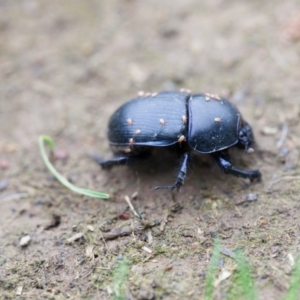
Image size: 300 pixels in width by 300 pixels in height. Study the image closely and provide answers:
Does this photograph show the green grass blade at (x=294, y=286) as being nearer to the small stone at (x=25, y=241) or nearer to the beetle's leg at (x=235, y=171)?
the beetle's leg at (x=235, y=171)

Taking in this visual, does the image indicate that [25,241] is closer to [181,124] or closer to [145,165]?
[145,165]

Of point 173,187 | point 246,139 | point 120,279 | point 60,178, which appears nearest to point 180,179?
point 173,187

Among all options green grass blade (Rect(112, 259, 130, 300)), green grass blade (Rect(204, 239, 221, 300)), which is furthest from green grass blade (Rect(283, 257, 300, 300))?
green grass blade (Rect(112, 259, 130, 300))

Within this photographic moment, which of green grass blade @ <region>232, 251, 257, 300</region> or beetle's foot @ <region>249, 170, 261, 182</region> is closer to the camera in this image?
green grass blade @ <region>232, 251, 257, 300</region>

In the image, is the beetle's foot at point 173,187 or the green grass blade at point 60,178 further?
the green grass blade at point 60,178

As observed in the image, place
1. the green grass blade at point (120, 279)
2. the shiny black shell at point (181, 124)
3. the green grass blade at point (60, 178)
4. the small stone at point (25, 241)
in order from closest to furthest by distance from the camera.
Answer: the green grass blade at point (120, 279), the small stone at point (25, 241), the shiny black shell at point (181, 124), the green grass blade at point (60, 178)

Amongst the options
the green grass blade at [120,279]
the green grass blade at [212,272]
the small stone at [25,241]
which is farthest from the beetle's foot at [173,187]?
the small stone at [25,241]

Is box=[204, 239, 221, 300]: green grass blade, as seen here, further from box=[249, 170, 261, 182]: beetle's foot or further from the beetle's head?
the beetle's head
